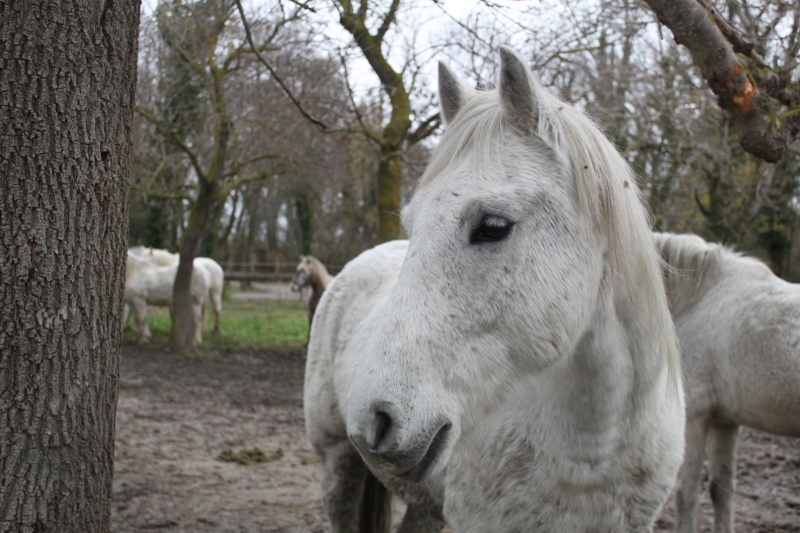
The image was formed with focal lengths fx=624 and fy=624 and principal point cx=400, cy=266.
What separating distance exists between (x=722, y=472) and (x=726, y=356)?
2.95 ft

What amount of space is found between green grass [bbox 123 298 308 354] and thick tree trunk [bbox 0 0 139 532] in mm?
11240

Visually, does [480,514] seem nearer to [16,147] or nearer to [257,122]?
[16,147]

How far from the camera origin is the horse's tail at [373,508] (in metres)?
3.68

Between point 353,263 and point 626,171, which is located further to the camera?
point 353,263

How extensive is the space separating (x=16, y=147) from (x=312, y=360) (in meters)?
2.27

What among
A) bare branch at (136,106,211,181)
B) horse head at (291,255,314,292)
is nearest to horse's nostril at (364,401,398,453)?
bare branch at (136,106,211,181)

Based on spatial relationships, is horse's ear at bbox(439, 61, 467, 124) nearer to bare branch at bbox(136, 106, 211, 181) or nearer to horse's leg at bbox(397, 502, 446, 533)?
horse's leg at bbox(397, 502, 446, 533)

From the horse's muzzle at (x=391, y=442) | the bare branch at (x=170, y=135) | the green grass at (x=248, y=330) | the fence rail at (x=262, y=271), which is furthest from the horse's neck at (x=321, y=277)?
the fence rail at (x=262, y=271)

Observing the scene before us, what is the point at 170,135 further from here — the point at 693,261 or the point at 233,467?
the point at 693,261

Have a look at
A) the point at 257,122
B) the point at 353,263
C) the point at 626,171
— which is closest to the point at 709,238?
the point at 257,122

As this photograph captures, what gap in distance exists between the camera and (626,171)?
7.14 feet

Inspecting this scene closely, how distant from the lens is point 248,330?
16172 mm

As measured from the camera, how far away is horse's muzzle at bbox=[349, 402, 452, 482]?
5.29 feet

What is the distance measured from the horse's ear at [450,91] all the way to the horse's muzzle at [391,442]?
1184mm
